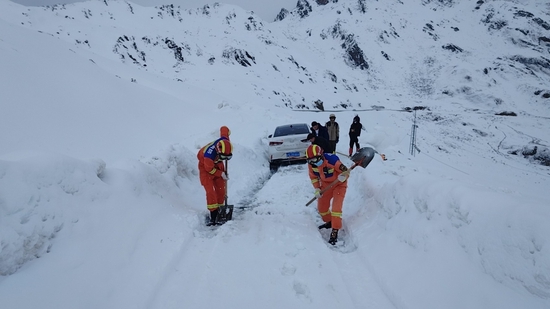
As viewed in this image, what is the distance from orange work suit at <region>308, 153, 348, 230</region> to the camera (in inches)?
187

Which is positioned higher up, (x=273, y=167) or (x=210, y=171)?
(x=210, y=171)

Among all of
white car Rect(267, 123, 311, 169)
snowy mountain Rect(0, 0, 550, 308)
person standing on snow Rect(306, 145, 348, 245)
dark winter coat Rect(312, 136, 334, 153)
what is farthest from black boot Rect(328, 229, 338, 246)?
white car Rect(267, 123, 311, 169)

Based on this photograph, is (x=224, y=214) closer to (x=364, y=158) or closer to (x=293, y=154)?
(x=364, y=158)

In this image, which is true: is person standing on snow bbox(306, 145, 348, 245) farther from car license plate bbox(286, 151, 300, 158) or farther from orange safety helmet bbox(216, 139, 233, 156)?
car license plate bbox(286, 151, 300, 158)

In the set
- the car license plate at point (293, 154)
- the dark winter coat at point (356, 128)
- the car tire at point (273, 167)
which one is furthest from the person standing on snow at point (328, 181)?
the dark winter coat at point (356, 128)

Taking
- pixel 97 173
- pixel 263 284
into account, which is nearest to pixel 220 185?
pixel 97 173

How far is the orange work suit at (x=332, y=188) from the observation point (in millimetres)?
4754

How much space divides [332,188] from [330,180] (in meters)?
0.15

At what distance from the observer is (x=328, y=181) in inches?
205

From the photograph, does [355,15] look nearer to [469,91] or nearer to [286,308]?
[469,91]

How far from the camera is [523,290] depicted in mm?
2426

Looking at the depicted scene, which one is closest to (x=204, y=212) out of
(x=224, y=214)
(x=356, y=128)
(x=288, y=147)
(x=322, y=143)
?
(x=224, y=214)

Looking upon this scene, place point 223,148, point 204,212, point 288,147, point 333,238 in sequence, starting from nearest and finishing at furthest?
point 333,238 → point 223,148 → point 204,212 → point 288,147

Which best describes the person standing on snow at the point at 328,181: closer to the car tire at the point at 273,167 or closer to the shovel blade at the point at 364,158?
the shovel blade at the point at 364,158
